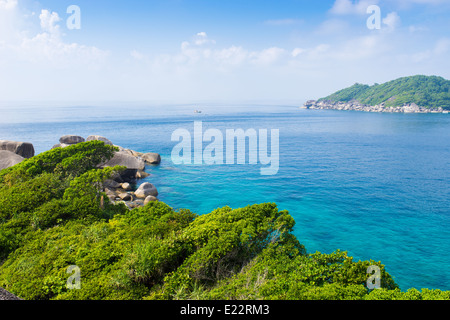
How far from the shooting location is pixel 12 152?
36.7 m

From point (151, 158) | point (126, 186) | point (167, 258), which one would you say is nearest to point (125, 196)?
point (126, 186)

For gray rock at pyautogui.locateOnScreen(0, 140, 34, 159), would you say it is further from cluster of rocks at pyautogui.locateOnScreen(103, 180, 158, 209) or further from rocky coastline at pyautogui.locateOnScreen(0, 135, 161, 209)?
cluster of rocks at pyautogui.locateOnScreen(103, 180, 158, 209)

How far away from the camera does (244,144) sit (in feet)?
234

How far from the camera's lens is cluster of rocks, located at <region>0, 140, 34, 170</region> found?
33.7 meters

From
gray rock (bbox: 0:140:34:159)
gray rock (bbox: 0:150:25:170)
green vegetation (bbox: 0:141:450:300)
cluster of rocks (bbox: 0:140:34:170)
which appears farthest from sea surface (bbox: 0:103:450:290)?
gray rock (bbox: 0:140:34:159)

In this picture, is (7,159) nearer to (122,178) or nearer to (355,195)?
(122,178)

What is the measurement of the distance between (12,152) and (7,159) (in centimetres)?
314

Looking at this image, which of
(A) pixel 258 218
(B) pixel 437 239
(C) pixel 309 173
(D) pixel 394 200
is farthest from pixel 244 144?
(A) pixel 258 218

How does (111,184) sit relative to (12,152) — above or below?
below

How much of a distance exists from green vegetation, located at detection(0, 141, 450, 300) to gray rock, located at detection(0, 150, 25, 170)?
52.3 feet

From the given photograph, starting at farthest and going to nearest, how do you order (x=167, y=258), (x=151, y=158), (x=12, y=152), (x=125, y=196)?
(x=151, y=158) → (x=12, y=152) → (x=125, y=196) → (x=167, y=258)

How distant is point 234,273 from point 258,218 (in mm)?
3935

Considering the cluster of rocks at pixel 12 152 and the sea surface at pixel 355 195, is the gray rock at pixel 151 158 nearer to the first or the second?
the sea surface at pixel 355 195
